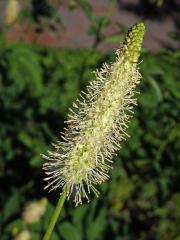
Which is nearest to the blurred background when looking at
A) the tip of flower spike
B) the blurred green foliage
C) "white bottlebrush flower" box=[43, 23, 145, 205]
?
the blurred green foliage

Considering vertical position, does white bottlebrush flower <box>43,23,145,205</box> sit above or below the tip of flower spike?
below

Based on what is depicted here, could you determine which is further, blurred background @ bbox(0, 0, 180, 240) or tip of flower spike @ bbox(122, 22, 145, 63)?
blurred background @ bbox(0, 0, 180, 240)

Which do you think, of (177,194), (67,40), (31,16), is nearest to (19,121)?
(31,16)

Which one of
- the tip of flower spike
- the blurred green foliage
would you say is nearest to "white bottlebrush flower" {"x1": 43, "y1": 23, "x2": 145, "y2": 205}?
the tip of flower spike

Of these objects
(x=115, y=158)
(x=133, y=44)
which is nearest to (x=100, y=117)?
(x=133, y=44)

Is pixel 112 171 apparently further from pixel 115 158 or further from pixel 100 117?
pixel 100 117

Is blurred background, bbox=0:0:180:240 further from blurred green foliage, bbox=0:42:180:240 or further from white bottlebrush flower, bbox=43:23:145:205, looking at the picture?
white bottlebrush flower, bbox=43:23:145:205
